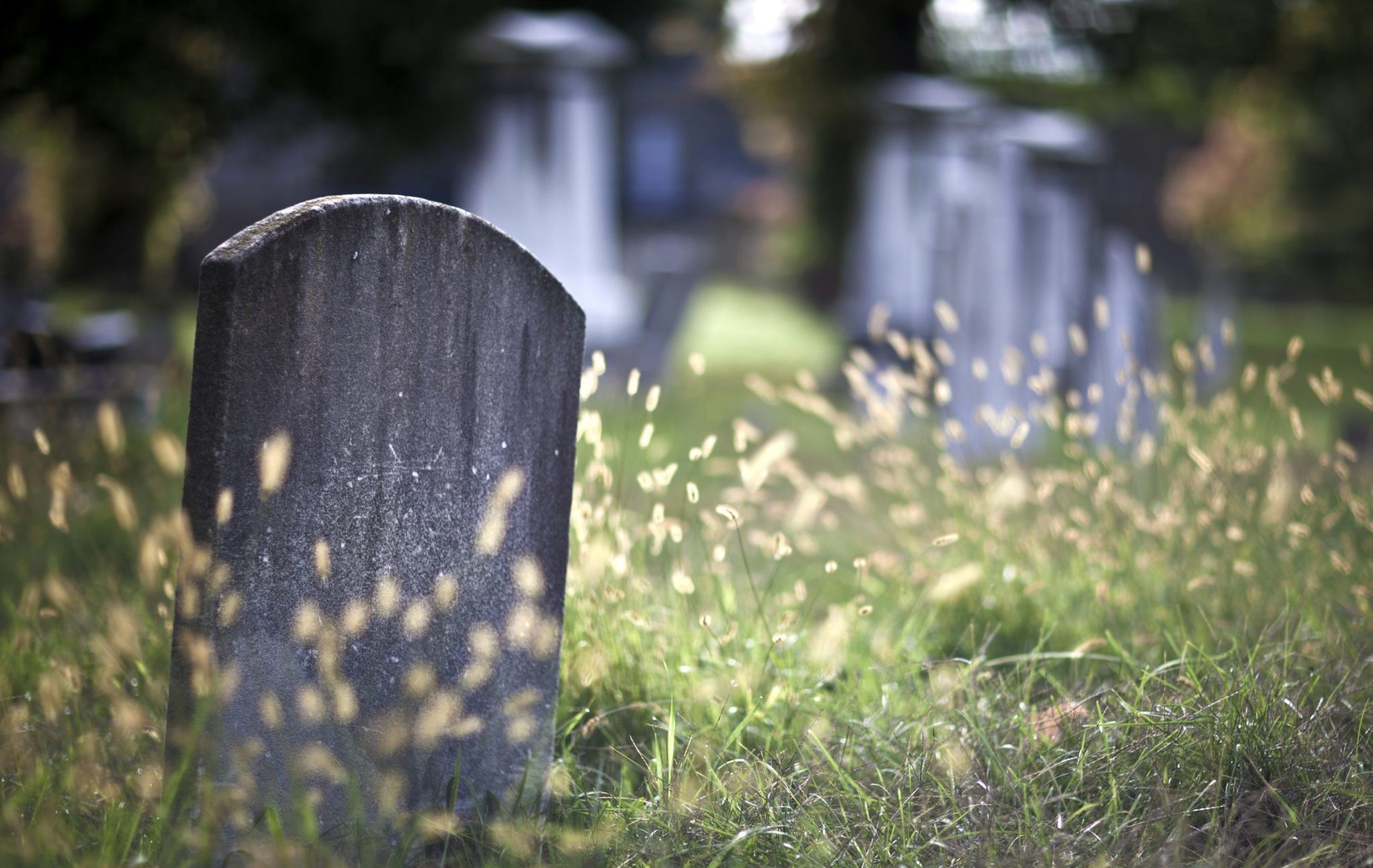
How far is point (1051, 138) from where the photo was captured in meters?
7.46

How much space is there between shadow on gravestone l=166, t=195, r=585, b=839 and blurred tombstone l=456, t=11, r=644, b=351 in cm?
622

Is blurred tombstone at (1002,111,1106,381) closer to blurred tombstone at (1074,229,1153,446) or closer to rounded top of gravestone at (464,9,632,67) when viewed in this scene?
blurred tombstone at (1074,229,1153,446)

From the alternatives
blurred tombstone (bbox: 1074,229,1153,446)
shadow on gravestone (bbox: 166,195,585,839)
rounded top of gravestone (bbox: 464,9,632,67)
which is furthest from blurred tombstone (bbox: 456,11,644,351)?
shadow on gravestone (bbox: 166,195,585,839)

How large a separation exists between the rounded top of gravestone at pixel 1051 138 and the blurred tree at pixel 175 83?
516cm

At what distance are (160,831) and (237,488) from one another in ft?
1.82

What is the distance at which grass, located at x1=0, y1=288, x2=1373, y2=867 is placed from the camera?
7.00 ft

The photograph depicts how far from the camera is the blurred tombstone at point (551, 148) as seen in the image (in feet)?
28.8

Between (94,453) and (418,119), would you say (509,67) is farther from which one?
(94,453)

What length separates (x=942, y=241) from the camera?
692 cm

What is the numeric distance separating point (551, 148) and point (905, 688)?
22.6ft

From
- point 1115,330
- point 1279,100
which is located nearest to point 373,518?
point 1115,330

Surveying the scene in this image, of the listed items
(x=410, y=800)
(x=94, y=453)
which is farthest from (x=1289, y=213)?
(x=410, y=800)

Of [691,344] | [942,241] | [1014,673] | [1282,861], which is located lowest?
[691,344]

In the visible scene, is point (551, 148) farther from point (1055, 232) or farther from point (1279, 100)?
point (1279, 100)
